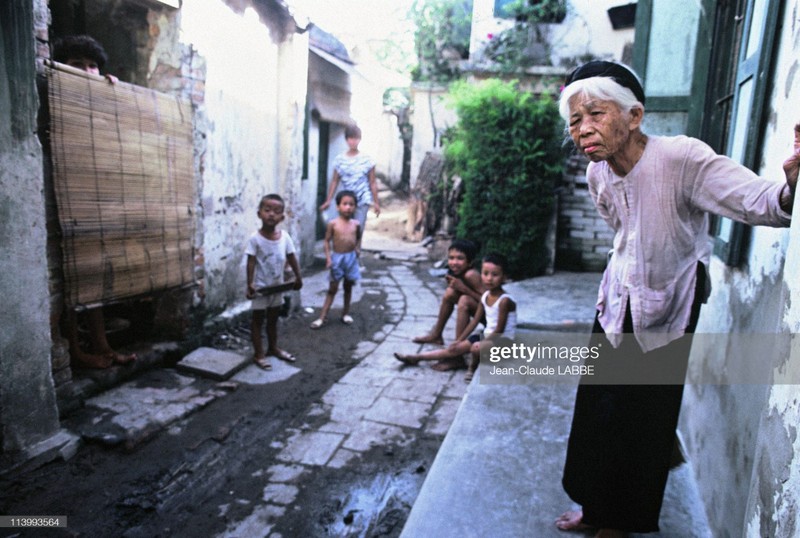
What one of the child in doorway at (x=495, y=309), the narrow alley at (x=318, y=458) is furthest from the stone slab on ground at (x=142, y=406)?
the child in doorway at (x=495, y=309)

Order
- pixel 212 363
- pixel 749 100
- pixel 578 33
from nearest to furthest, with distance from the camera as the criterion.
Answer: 1. pixel 749 100
2. pixel 212 363
3. pixel 578 33

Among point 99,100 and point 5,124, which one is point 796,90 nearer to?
point 5,124

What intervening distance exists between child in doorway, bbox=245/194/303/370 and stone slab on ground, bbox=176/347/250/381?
0.22 m

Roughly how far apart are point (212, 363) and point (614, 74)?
13.1 feet

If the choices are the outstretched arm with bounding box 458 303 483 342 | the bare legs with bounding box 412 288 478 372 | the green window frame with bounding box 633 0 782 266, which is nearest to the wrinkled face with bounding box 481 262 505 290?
the outstretched arm with bounding box 458 303 483 342

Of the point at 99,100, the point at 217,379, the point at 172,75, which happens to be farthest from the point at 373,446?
the point at 172,75

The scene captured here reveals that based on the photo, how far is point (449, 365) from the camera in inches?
197

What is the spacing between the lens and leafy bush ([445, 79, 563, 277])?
302 inches

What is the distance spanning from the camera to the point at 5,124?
112 inches

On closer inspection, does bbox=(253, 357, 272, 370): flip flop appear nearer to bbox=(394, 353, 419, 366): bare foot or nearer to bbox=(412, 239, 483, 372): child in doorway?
bbox=(394, 353, 419, 366): bare foot

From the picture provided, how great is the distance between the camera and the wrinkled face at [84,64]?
406 centimetres

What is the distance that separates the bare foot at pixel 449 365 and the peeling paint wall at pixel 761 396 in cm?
231

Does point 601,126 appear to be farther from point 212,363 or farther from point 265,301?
point 212,363

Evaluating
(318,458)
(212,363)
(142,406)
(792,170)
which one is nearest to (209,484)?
(318,458)
